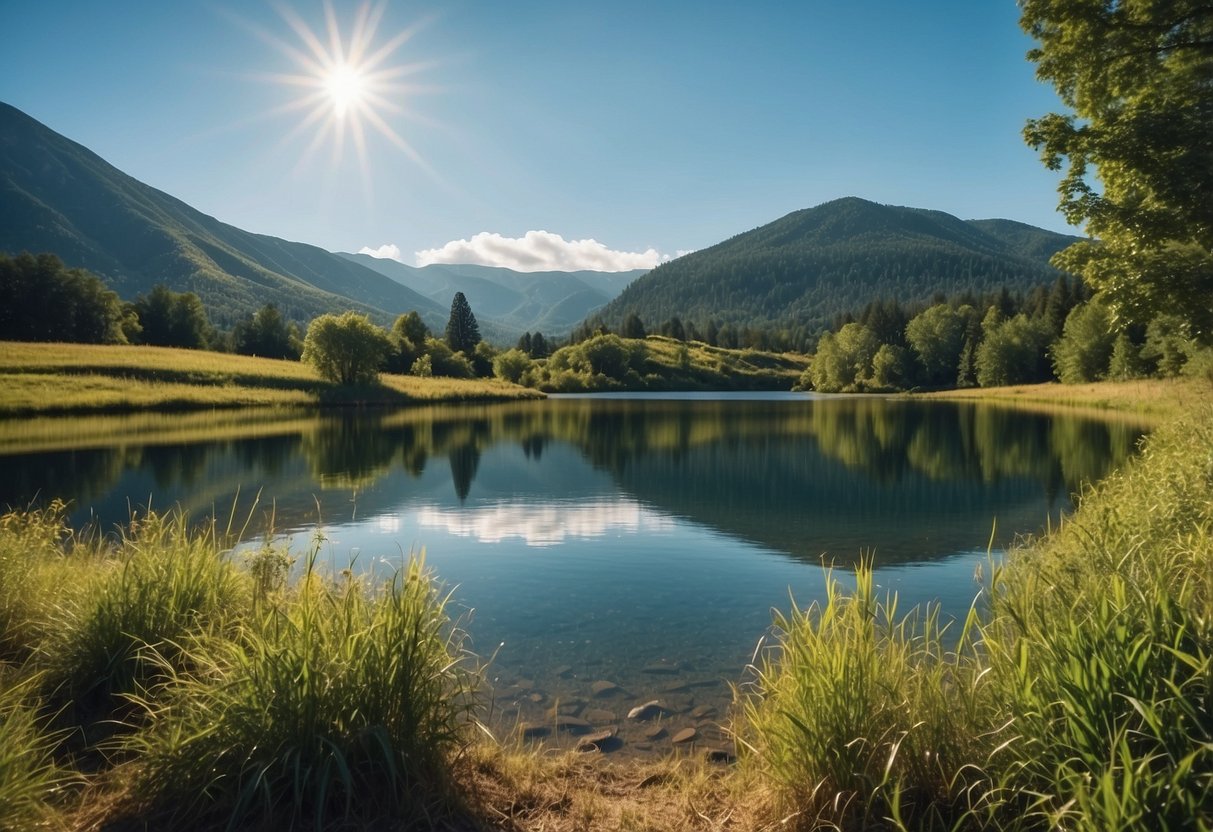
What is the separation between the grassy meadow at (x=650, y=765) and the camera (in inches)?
152

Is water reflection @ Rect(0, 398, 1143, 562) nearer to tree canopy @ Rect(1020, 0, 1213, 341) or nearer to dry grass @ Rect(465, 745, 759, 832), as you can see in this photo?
dry grass @ Rect(465, 745, 759, 832)

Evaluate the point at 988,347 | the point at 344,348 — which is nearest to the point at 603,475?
the point at 344,348

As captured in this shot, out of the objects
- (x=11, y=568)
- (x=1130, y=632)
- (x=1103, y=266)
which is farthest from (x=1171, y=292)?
(x=11, y=568)

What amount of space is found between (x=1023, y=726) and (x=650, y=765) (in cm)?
331

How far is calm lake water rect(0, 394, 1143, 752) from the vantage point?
9891 mm

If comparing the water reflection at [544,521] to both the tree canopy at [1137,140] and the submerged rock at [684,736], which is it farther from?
the tree canopy at [1137,140]

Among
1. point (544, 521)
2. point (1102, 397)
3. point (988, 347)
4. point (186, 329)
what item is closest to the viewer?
point (544, 521)

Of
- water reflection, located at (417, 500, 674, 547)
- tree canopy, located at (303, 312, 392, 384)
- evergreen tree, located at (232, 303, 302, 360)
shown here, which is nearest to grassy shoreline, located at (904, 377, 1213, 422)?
water reflection, located at (417, 500, 674, 547)

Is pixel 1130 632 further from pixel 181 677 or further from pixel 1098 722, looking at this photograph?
pixel 181 677

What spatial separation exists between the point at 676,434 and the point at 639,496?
24.3 m

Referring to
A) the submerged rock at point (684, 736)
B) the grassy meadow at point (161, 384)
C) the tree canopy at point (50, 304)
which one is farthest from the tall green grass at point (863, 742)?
the tree canopy at point (50, 304)

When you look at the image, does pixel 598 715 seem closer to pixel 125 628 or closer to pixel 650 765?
pixel 650 765

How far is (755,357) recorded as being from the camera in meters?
194

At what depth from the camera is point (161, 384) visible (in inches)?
2424
